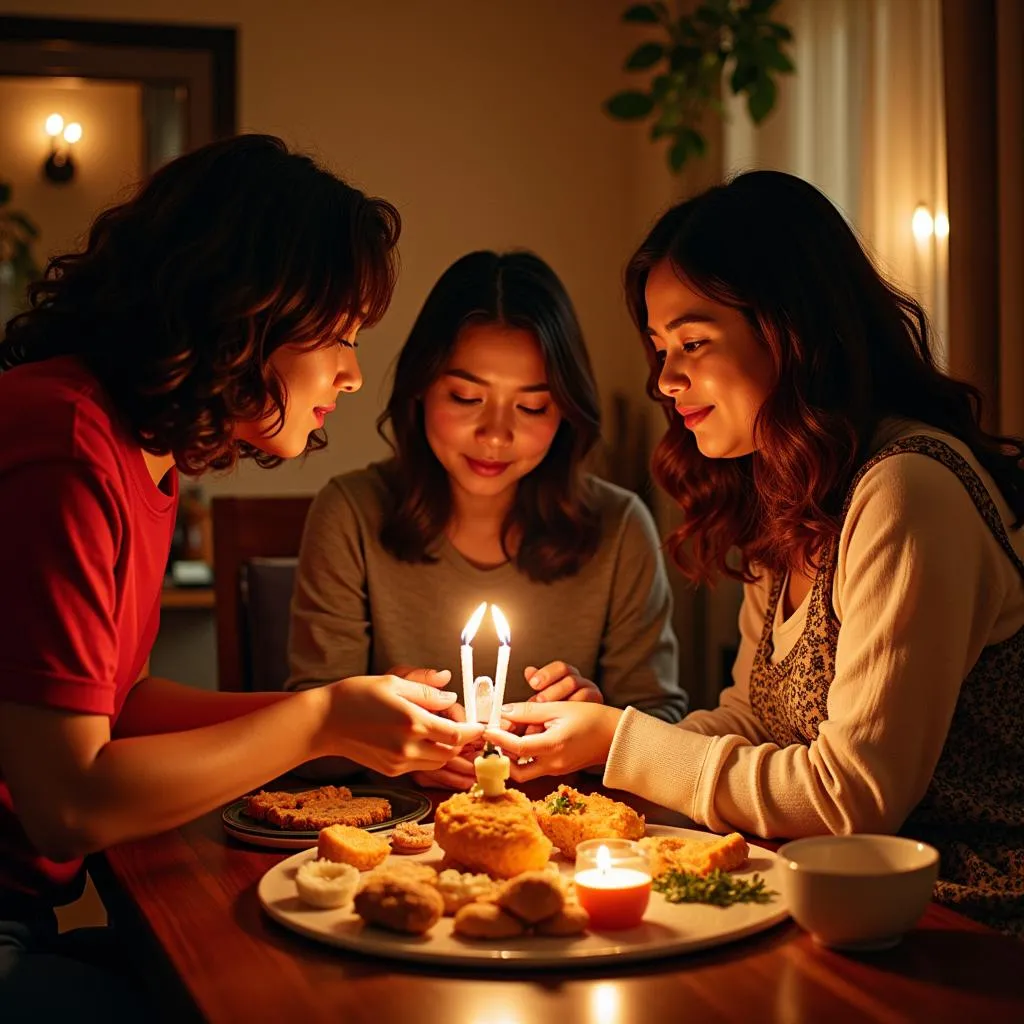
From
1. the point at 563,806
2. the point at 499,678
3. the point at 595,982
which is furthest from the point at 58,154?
the point at 595,982

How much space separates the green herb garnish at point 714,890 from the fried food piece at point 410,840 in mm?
294

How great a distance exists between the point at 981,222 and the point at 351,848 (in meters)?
2.11

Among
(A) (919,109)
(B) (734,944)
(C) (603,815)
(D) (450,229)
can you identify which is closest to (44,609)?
(C) (603,815)

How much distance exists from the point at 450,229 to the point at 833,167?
5.25 ft

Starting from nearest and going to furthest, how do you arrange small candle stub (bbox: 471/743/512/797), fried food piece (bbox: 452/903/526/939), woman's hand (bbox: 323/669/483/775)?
fried food piece (bbox: 452/903/526/939)
small candle stub (bbox: 471/743/512/797)
woman's hand (bbox: 323/669/483/775)

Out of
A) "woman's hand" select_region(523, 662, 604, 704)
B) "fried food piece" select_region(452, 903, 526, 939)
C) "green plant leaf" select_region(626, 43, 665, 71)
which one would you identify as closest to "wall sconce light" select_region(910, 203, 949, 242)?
"green plant leaf" select_region(626, 43, 665, 71)

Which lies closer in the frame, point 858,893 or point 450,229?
point 858,893

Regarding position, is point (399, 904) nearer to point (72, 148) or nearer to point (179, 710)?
point (179, 710)

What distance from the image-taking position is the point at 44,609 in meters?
1.35

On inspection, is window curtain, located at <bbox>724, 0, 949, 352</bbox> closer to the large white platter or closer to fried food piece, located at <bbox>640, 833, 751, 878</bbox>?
fried food piece, located at <bbox>640, 833, 751, 878</bbox>

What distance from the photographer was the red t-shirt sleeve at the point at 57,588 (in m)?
1.33

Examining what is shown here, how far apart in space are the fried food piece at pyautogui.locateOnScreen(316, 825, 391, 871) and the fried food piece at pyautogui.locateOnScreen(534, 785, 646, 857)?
0.62 feet

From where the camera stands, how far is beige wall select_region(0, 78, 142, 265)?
4.62m

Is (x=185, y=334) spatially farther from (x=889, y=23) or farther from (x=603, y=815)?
(x=889, y=23)
